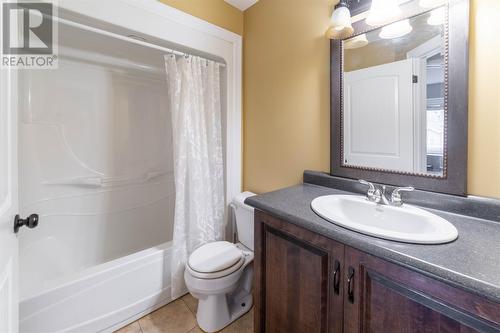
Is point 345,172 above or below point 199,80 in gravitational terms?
below

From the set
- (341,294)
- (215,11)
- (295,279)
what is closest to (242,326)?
(295,279)

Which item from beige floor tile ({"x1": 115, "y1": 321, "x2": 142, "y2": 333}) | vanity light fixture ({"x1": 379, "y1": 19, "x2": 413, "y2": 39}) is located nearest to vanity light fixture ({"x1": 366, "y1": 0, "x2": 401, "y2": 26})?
vanity light fixture ({"x1": 379, "y1": 19, "x2": 413, "y2": 39})

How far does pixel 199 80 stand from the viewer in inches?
66.2

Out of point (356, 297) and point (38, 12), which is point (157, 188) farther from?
point (356, 297)

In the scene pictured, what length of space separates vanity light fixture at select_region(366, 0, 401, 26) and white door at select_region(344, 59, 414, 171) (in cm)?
21

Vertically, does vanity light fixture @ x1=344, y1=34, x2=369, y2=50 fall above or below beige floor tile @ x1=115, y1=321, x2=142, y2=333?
above

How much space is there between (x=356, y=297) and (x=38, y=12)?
2075 millimetres

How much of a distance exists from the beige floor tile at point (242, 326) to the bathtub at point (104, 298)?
0.52 metres

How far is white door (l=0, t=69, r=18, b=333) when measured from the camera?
0.70 meters

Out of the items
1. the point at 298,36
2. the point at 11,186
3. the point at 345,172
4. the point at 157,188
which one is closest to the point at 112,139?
the point at 157,188

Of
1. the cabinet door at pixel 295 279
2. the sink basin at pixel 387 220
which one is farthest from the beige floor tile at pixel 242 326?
the sink basin at pixel 387 220

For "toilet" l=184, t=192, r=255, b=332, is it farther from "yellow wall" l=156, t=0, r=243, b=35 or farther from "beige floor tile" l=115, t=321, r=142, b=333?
"yellow wall" l=156, t=0, r=243, b=35

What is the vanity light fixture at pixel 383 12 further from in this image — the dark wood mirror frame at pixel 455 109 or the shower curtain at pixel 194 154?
the shower curtain at pixel 194 154

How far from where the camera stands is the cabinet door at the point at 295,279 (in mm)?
827
